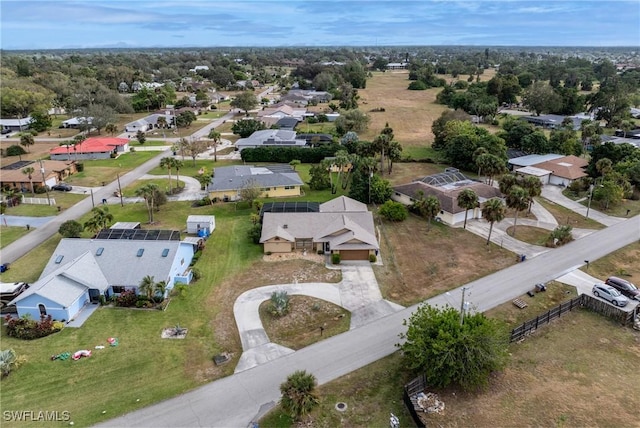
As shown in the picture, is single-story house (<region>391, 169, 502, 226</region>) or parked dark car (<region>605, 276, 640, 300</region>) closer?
parked dark car (<region>605, 276, 640, 300</region>)

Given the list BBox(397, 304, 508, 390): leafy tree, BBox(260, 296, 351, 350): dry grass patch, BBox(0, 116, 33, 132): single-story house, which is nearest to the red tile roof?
BBox(0, 116, 33, 132): single-story house

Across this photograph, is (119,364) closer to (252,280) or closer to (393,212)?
(252,280)

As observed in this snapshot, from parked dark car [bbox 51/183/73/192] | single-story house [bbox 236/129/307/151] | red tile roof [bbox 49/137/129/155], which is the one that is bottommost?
parked dark car [bbox 51/183/73/192]

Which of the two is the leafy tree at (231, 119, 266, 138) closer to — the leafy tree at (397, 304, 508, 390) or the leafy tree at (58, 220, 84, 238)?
the leafy tree at (58, 220, 84, 238)

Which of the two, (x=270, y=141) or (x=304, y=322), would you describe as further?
(x=270, y=141)

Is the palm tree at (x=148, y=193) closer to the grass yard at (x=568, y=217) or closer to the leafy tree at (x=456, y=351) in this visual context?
the leafy tree at (x=456, y=351)

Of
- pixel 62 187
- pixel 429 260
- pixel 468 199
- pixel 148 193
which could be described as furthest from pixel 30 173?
pixel 468 199
